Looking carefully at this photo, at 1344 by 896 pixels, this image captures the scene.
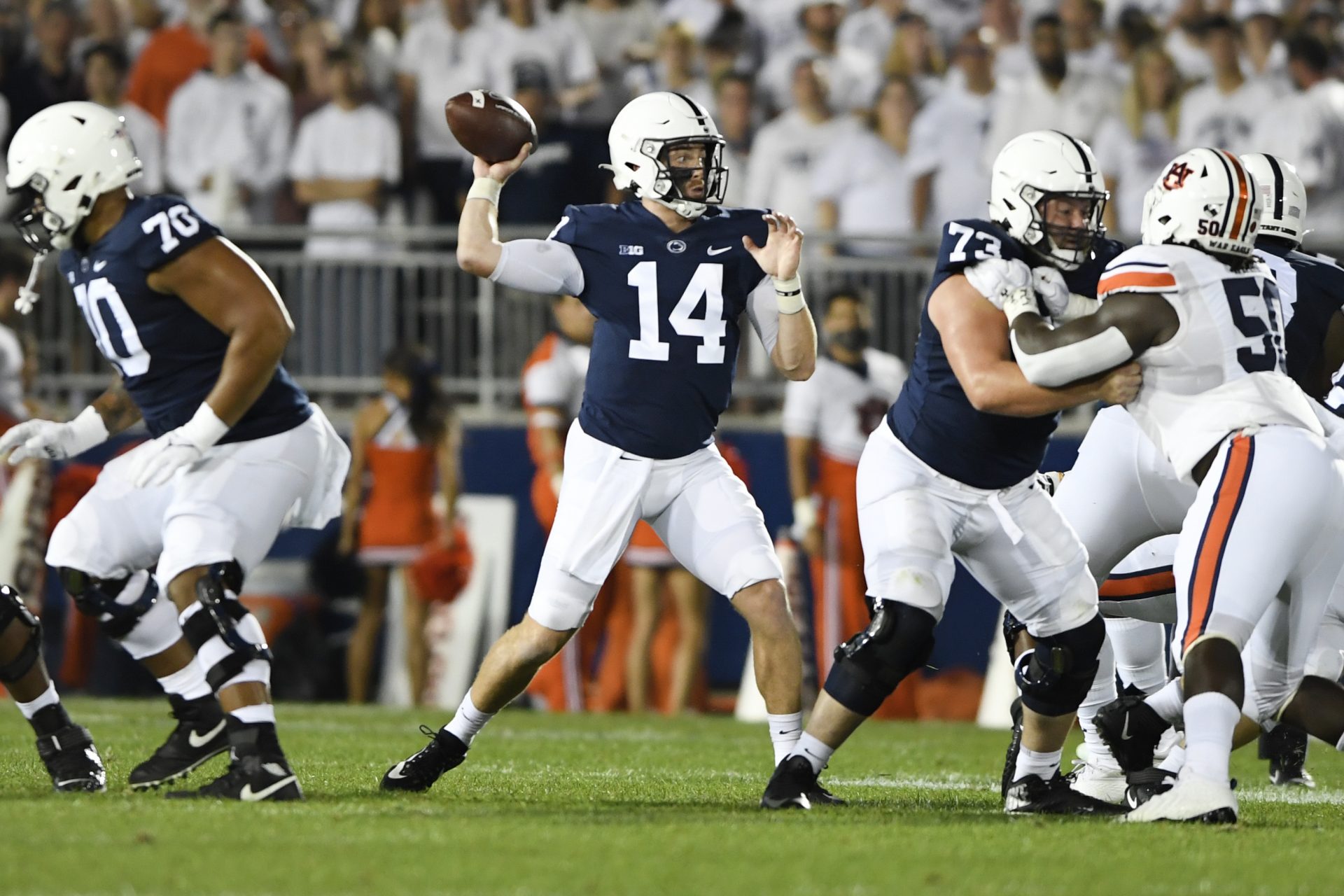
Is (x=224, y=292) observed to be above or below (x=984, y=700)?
above

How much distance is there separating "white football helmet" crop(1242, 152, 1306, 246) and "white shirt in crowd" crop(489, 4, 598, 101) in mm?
5830

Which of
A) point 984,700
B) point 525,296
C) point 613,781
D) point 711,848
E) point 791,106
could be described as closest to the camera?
point 711,848

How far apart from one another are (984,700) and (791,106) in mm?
3888

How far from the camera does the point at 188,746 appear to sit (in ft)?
17.9

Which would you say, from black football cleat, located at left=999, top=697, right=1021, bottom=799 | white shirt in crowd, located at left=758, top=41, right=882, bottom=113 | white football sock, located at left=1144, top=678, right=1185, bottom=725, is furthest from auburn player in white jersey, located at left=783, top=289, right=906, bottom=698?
white football sock, located at left=1144, top=678, right=1185, bottom=725

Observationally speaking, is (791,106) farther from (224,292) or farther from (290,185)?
(224,292)

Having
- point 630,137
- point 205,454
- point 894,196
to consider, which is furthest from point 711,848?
point 894,196

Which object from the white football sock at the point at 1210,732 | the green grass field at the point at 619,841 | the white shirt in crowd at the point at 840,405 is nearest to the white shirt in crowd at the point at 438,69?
the white shirt in crowd at the point at 840,405

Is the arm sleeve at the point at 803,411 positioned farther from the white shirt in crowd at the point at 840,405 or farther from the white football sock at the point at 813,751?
the white football sock at the point at 813,751

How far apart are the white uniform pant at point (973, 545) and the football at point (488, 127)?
1.38 metres

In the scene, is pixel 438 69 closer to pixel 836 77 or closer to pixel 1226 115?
pixel 836 77

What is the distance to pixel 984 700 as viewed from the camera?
9961mm

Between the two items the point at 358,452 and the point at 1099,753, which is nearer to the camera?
the point at 1099,753

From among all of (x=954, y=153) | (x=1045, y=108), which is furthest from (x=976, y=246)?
(x=1045, y=108)
